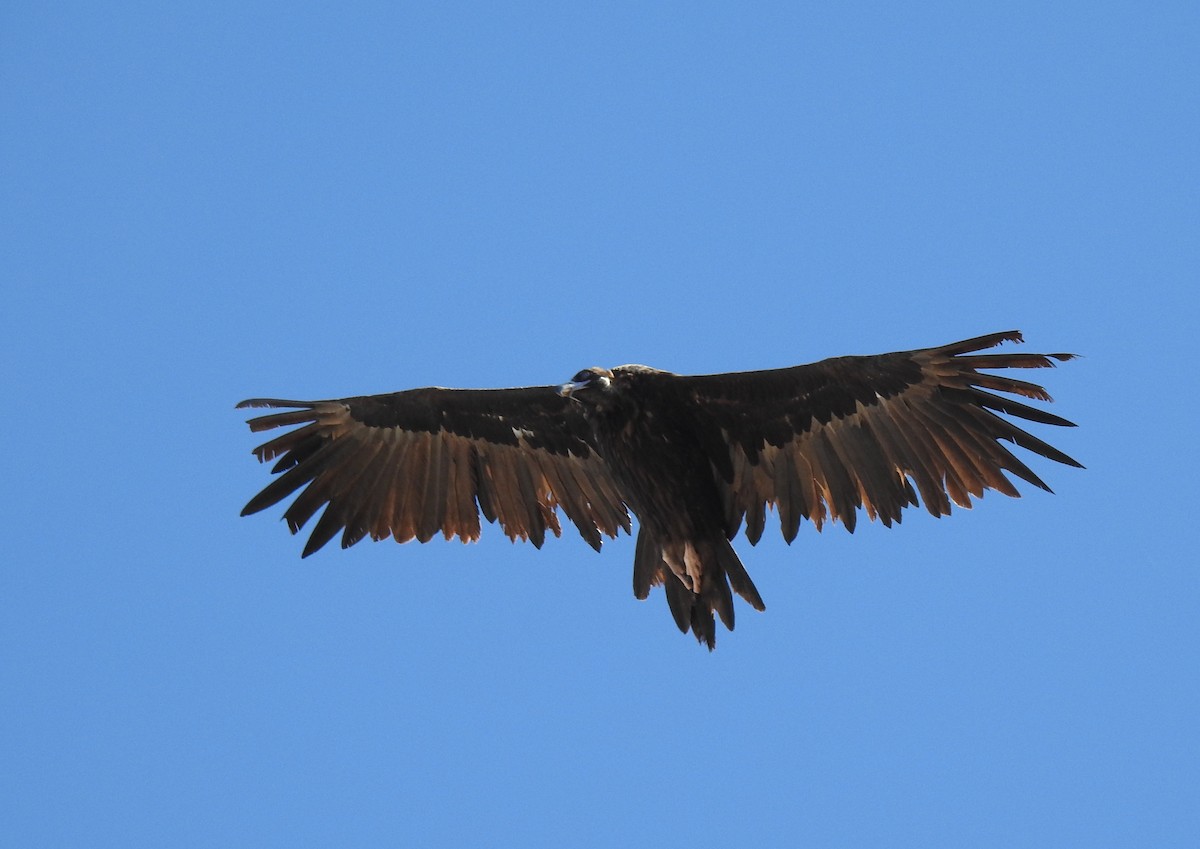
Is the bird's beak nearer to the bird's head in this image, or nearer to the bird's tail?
the bird's head

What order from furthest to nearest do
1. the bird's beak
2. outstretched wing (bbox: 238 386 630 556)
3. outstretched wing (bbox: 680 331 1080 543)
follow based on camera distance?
1. outstretched wing (bbox: 238 386 630 556)
2. the bird's beak
3. outstretched wing (bbox: 680 331 1080 543)

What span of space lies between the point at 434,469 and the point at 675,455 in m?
2.51

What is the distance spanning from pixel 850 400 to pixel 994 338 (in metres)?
1.40

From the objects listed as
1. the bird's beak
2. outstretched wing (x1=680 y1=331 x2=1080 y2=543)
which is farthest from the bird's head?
outstretched wing (x1=680 y1=331 x2=1080 y2=543)

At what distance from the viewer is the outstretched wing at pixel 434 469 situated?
48.2ft

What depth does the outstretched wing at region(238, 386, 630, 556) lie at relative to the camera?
1469 cm

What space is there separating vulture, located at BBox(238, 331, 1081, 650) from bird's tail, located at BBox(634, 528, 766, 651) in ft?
0.04

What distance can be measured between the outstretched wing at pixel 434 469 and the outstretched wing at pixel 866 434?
1391mm

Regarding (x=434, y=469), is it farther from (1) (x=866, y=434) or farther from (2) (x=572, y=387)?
(1) (x=866, y=434)

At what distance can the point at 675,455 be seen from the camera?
13656 mm

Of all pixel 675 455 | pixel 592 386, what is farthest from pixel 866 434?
pixel 592 386

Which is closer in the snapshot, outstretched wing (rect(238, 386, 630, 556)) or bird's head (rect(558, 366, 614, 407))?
bird's head (rect(558, 366, 614, 407))

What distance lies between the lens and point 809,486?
13.9 m

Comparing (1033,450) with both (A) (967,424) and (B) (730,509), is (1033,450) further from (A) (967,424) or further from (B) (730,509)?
(B) (730,509)
